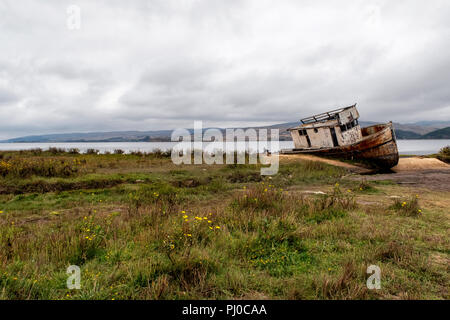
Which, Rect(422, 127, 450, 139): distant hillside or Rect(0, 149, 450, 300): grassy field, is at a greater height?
Rect(422, 127, 450, 139): distant hillside

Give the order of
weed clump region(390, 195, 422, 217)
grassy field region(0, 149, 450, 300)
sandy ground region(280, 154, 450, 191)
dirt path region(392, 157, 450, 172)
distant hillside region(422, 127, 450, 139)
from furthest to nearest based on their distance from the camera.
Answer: distant hillside region(422, 127, 450, 139) < dirt path region(392, 157, 450, 172) < sandy ground region(280, 154, 450, 191) < weed clump region(390, 195, 422, 217) < grassy field region(0, 149, 450, 300)

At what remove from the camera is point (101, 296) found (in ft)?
9.66

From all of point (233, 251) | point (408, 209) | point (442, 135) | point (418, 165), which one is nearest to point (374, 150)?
point (418, 165)

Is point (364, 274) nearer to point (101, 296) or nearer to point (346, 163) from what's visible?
point (101, 296)

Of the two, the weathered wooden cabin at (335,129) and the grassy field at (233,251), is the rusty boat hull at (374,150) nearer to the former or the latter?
the weathered wooden cabin at (335,129)

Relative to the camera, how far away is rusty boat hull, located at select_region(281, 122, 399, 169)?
1908cm

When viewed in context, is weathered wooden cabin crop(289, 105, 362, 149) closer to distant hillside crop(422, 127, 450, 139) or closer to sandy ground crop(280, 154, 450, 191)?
sandy ground crop(280, 154, 450, 191)

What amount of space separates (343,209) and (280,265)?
147 inches

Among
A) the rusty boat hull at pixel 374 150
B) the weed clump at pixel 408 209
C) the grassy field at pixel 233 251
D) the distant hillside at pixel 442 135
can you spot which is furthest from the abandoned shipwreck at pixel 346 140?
the distant hillside at pixel 442 135

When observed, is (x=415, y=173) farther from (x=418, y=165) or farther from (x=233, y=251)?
(x=233, y=251)

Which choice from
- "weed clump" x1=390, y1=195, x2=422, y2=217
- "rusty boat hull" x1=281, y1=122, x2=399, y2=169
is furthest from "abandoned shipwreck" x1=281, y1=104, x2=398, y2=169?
"weed clump" x1=390, y1=195, x2=422, y2=217

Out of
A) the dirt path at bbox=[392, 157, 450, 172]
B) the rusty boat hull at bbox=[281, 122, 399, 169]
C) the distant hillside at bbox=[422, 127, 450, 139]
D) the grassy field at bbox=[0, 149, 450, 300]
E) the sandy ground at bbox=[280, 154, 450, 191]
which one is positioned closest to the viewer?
the grassy field at bbox=[0, 149, 450, 300]

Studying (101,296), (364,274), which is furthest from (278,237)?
(101,296)
